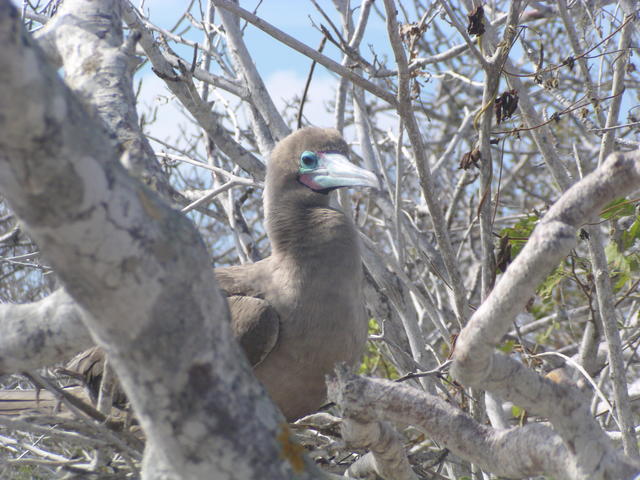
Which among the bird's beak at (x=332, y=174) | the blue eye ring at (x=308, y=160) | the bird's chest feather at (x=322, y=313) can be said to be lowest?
the bird's chest feather at (x=322, y=313)

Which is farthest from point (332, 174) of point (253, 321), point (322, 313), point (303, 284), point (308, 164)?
point (253, 321)

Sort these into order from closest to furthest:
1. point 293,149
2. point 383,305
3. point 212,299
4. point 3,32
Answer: point 3,32, point 212,299, point 293,149, point 383,305

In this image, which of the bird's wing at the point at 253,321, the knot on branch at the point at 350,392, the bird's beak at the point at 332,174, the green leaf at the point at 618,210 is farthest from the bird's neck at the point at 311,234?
the knot on branch at the point at 350,392

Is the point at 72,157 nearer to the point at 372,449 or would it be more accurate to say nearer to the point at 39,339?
the point at 39,339

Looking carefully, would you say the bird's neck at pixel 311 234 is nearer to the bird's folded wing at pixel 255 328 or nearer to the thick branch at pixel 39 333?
the bird's folded wing at pixel 255 328

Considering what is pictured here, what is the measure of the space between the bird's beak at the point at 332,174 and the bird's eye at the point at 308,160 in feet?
0.07

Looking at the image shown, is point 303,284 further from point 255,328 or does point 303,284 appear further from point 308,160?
point 308,160

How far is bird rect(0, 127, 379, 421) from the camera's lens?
329 cm

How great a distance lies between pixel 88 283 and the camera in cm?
127

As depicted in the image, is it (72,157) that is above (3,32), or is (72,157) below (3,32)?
below

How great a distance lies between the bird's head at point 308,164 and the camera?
3.67m

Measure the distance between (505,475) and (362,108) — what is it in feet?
9.06

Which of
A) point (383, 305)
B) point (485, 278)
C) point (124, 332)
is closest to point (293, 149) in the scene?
point (383, 305)

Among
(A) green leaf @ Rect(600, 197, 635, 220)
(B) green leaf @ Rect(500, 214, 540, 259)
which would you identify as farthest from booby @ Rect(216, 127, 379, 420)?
(A) green leaf @ Rect(600, 197, 635, 220)
